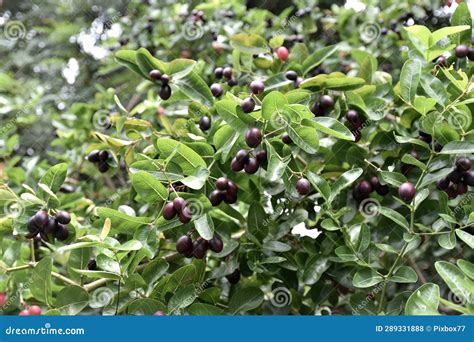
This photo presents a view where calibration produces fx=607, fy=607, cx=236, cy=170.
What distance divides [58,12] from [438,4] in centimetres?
205

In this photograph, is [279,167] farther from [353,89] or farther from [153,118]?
[153,118]

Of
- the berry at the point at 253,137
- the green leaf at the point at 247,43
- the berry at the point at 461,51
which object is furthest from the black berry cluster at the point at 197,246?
the berry at the point at 461,51

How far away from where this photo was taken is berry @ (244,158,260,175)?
1.24m

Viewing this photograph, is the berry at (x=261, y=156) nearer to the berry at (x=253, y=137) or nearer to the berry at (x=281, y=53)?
the berry at (x=253, y=137)

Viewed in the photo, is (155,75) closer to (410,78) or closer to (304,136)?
(304,136)

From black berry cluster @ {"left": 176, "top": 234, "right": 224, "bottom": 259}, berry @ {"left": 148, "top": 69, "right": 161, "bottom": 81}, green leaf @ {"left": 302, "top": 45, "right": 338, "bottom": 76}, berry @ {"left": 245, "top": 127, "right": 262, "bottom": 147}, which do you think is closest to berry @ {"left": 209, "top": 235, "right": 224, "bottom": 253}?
black berry cluster @ {"left": 176, "top": 234, "right": 224, "bottom": 259}

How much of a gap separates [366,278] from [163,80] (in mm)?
651

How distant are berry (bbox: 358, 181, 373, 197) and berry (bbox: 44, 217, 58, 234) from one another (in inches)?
26.9

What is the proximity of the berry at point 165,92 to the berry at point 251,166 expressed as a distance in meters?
0.32

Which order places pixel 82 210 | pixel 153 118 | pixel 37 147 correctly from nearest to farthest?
pixel 82 210
pixel 153 118
pixel 37 147

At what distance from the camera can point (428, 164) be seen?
1.28 m

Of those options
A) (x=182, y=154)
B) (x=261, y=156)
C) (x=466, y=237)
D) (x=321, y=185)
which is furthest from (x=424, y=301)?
(x=182, y=154)

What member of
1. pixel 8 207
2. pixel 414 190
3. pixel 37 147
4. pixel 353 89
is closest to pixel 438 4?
pixel 353 89

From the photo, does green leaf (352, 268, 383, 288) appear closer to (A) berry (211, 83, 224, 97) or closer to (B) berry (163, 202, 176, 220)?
(B) berry (163, 202, 176, 220)
